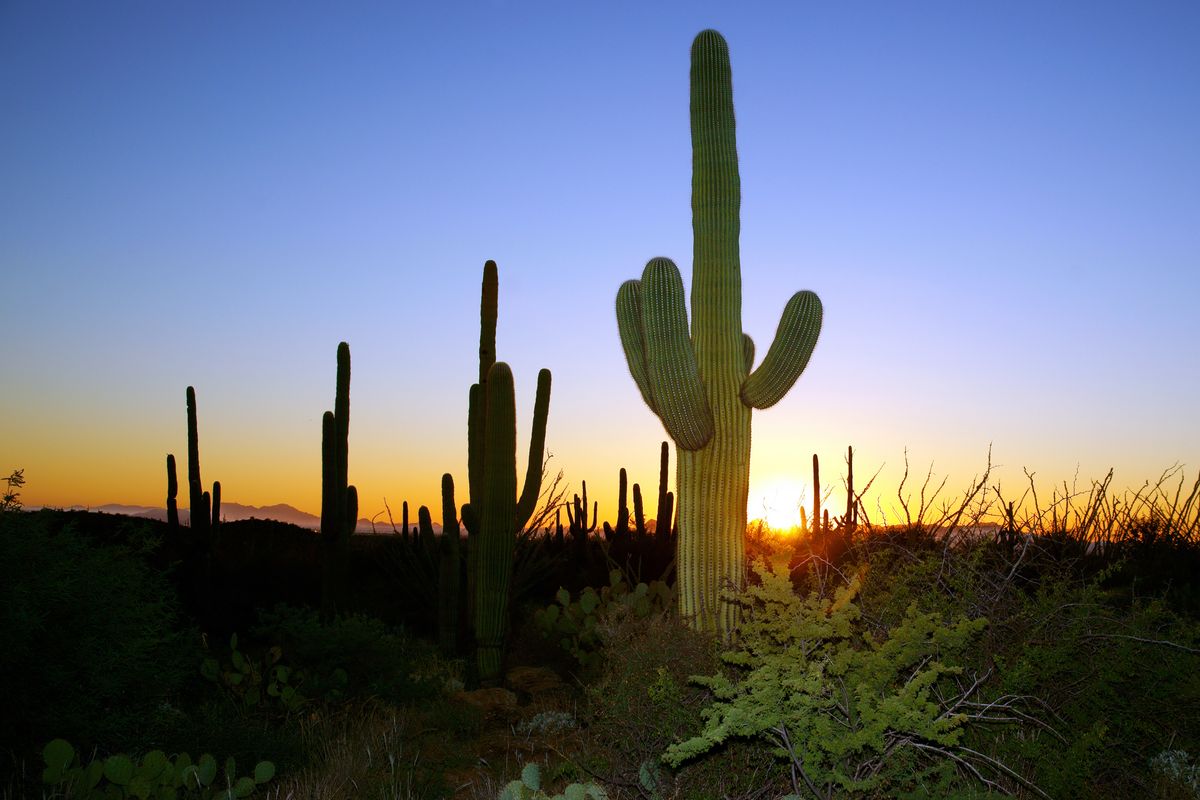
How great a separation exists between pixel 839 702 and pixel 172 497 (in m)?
19.5

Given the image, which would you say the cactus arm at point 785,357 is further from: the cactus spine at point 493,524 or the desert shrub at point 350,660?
the desert shrub at point 350,660

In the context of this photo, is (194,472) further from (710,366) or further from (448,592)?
(710,366)

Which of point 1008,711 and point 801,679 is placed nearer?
point 801,679

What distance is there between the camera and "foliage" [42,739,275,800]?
546cm

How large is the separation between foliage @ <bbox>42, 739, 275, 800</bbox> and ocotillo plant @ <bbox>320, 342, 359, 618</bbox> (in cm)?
664

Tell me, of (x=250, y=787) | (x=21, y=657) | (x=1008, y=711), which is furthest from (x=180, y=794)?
(x=1008, y=711)

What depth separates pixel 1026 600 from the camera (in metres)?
6.11

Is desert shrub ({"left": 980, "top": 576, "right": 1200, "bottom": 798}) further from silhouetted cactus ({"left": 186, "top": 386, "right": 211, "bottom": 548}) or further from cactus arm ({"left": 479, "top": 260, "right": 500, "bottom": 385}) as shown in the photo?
silhouetted cactus ({"left": 186, "top": 386, "right": 211, "bottom": 548})

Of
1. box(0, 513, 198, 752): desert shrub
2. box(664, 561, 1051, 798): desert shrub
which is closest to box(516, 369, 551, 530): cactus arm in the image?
box(0, 513, 198, 752): desert shrub

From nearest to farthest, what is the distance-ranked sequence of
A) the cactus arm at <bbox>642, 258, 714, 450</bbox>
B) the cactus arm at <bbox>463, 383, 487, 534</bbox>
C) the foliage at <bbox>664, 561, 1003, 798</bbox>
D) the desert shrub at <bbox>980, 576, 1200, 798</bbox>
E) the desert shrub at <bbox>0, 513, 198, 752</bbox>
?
the foliage at <bbox>664, 561, 1003, 798</bbox> → the desert shrub at <bbox>980, 576, 1200, 798</bbox> → the desert shrub at <bbox>0, 513, 198, 752</bbox> → the cactus arm at <bbox>642, 258, 714, 450</bbox> → the cactus arm at <bbox>463, 383, 487, 534</bbox>

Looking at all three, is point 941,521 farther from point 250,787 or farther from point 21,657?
point 21,657

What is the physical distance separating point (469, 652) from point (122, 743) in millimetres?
6138

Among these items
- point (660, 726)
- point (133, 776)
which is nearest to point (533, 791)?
point (660, 726)

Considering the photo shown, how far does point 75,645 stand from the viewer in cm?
641
